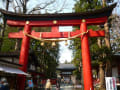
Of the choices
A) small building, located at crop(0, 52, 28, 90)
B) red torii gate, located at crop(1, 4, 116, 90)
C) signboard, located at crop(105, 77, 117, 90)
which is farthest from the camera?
red torii gate, located at crop(1, 4, 116, 90)

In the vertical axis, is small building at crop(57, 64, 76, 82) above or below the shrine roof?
below

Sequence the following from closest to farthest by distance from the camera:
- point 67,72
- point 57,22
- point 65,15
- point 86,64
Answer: point 86,64, point 65,15, point 57,22, point 67,72

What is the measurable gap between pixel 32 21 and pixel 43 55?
659 inches

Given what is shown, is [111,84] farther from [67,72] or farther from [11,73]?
[67,72]

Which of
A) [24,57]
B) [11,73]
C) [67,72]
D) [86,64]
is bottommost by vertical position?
[67,72]

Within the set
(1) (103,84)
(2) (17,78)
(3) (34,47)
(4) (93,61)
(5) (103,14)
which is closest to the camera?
(2) (17,78)

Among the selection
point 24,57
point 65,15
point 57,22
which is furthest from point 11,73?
point 65,15

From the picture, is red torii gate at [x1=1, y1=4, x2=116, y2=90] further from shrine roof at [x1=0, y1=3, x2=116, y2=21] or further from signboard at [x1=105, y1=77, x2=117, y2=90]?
signboard at [x1=105, y1=77, x2=117, y2=90]

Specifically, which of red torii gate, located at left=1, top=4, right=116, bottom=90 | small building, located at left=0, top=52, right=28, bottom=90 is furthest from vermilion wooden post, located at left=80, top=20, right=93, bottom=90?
small building, located at left=0, top=52, right=28, bottom=90

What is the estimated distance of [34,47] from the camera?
82.5ft

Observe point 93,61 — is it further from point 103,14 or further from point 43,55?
point 43,55

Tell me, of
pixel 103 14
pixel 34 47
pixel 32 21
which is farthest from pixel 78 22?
pixel 34 47

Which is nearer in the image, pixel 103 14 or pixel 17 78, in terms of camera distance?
pixel 17 78

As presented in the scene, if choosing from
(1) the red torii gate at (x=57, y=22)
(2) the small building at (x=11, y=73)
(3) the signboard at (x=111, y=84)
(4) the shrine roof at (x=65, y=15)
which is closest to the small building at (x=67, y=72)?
(1) the red torii gate at (x=57, y=22)
